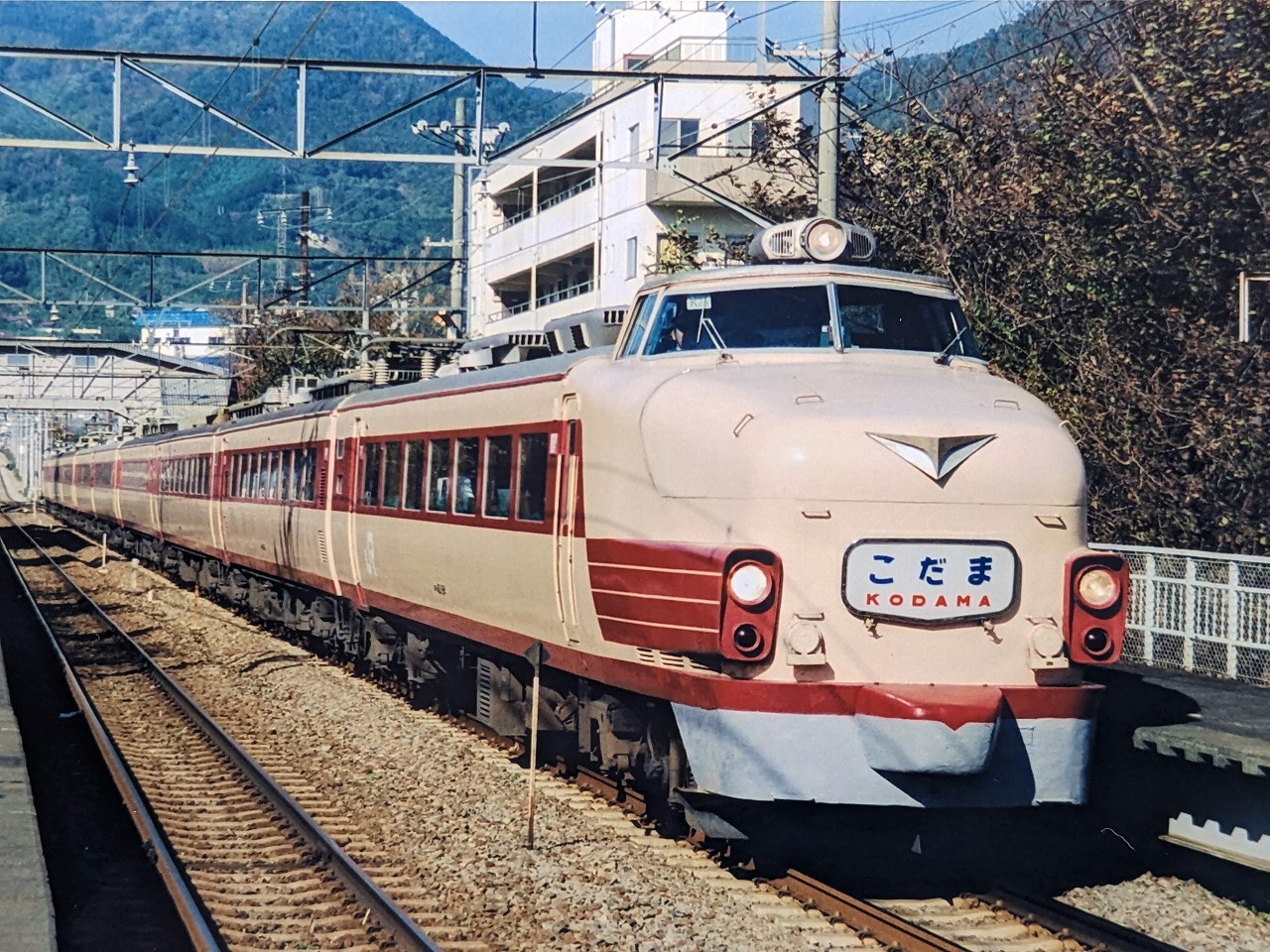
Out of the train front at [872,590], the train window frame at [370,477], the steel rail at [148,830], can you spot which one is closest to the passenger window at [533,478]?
the train front at [872,590]

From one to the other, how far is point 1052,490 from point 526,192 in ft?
137

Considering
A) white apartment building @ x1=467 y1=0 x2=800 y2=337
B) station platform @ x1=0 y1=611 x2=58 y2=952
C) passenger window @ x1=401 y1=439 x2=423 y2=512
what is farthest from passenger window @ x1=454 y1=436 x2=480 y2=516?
white apartment building @ x1=467 y1=0 x2=800 y2=337

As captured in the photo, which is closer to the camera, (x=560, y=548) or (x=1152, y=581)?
(x=560, y=548)

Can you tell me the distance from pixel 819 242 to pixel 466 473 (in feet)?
10.4

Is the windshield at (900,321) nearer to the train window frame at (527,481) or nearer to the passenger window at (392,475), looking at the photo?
the train window frame at (527,481)

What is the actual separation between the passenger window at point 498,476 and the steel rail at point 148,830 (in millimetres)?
2939

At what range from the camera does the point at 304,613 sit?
19.1 metres

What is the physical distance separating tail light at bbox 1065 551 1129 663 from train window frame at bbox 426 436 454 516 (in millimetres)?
5351

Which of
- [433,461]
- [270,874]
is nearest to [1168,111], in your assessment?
[433,461]

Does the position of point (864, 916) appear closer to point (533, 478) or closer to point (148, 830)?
point (533, 478)

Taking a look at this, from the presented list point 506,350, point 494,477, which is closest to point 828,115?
point 506,350

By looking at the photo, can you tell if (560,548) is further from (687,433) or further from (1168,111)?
(1168,111)

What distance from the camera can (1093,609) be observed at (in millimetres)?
7922

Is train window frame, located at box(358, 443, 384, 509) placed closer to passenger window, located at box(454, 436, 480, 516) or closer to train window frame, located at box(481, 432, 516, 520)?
passenger window, located at box(454, 436, 480, 516)
